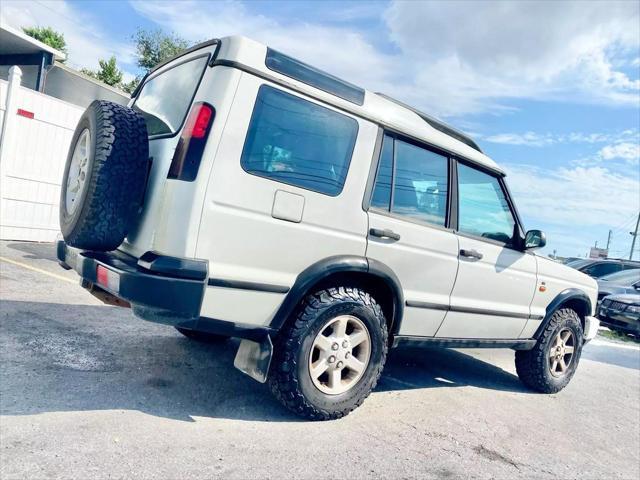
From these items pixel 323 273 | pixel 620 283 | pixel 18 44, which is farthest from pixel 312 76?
pixel 18 44

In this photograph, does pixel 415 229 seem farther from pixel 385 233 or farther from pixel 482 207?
pixel 482 207

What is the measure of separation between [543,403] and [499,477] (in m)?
1.95

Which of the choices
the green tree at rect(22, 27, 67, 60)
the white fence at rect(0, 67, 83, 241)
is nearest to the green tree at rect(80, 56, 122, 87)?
the green tree at rect(22, 27, 67, 60)

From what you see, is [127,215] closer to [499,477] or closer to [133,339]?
[133,339]

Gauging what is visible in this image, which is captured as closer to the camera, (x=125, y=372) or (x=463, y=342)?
(x=125, y=372)

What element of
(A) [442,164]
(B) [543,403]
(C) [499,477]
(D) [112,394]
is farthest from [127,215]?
(B) [543,403]

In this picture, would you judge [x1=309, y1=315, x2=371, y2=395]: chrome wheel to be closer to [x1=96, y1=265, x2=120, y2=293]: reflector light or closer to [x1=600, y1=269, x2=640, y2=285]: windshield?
[x1=96, y1=265, x2=120, y2=293]: reflector light

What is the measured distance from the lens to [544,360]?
15.4 feet

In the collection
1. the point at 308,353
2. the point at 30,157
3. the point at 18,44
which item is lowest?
the point at 308,353

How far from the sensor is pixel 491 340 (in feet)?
13.9

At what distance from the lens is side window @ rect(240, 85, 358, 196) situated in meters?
2.76

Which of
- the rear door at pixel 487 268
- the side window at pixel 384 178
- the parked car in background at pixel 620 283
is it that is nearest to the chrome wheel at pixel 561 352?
the rear door at pixel 487 268

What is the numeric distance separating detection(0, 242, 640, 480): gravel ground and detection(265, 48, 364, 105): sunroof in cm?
204

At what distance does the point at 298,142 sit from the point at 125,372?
76.8 inches
